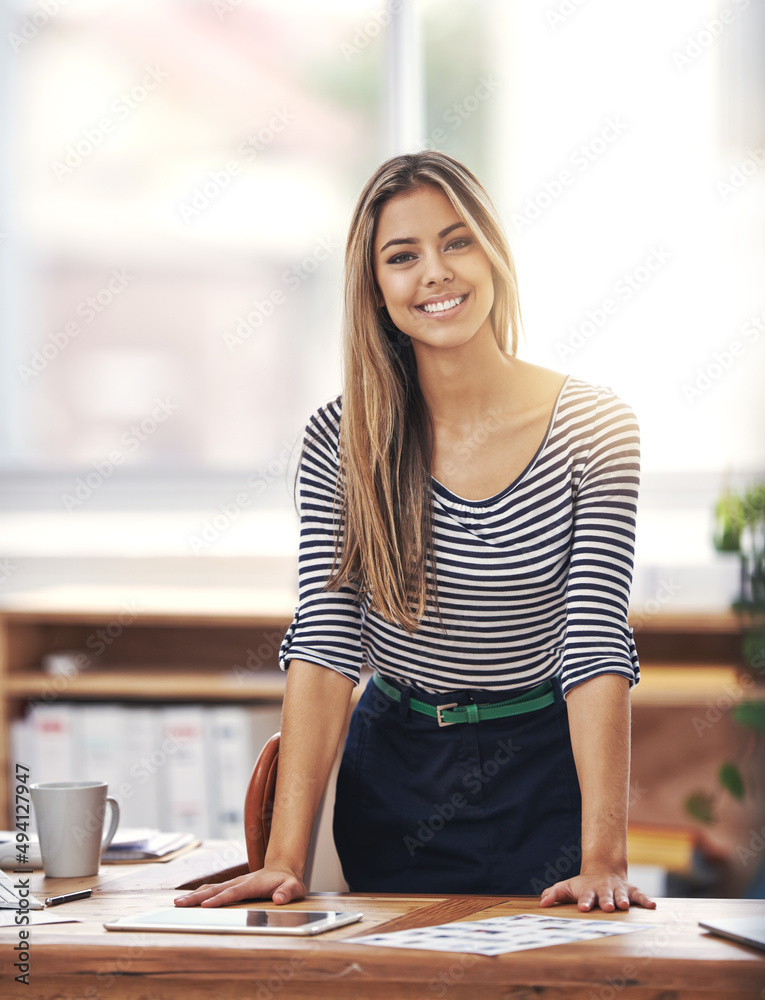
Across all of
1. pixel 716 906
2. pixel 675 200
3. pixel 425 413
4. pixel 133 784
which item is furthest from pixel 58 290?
pixel 716 906

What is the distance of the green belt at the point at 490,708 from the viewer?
4.70 ft

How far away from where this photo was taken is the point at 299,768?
1373 mm

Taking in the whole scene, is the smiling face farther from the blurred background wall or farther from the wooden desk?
the blurred background wall

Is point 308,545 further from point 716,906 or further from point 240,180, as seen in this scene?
point 240,180

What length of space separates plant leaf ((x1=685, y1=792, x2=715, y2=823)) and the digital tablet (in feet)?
5.68

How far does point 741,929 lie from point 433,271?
877mm

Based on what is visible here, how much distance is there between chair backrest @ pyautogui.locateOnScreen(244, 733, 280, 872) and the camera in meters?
1.37

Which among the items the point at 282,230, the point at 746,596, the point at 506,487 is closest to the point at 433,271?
the point at 506,487

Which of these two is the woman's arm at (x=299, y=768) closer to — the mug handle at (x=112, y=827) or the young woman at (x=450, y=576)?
the young woman at (x=450, y=576)

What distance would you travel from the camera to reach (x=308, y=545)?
1506 mm

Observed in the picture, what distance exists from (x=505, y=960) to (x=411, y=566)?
2.02ft

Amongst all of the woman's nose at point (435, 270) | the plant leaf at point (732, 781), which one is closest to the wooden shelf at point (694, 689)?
the plant leaf at point (732, 781)

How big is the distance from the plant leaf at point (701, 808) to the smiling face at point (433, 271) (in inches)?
63.2

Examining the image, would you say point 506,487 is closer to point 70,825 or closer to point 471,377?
point 471,377
